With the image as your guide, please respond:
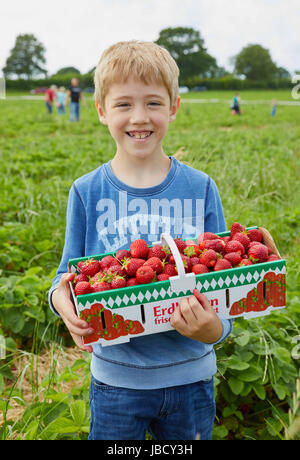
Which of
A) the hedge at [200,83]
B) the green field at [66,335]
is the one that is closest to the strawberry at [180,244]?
the green field at [66,335]

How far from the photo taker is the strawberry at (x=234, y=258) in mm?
1394

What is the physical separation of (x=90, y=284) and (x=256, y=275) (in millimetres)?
545

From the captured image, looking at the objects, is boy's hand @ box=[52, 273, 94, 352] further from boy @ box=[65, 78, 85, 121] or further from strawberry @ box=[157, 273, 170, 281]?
boy @ box=[65, 78, 85, 121]

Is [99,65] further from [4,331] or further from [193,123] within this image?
[193,123]

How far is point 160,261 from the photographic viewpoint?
4.43ft

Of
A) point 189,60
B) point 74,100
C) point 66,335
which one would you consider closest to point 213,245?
point 66,335

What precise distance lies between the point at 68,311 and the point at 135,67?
876 millimetres

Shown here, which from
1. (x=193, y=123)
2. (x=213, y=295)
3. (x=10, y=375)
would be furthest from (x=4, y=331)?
(x=193, y=123)

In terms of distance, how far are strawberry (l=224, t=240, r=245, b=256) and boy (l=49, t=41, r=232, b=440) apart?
18 cm

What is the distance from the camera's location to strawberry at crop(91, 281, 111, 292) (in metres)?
1.29

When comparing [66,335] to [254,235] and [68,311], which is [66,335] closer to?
[68,311]

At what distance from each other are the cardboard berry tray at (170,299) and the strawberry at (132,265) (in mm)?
78

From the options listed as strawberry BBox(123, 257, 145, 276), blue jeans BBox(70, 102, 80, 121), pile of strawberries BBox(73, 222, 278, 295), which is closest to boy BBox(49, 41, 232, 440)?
pile of strawberries BBox(73, 222, 278, 295)

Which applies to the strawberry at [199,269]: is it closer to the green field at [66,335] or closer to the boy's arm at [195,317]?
the boy's arm at [195,317]
